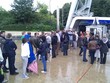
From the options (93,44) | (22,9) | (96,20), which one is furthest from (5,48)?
(22,9)

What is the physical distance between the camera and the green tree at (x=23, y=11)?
48312 millimetres

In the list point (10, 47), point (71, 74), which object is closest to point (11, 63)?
point (10, 47)

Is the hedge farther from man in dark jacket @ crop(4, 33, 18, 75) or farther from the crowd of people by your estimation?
man in dark jacket @ crop(4, 33, 18, 75)

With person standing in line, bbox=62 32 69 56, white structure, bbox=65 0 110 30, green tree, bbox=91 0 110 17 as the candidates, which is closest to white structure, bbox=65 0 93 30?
white structure, bbox=65 0 110 30

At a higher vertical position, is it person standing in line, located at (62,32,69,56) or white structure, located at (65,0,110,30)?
white structure, located at (65,0,110,30)

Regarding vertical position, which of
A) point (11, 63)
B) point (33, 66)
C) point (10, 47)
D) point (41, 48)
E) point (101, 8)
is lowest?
point (33, 66)

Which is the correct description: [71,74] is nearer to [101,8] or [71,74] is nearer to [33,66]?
[33,66]

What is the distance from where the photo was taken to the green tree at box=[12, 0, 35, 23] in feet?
159

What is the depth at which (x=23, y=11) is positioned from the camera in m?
48.2

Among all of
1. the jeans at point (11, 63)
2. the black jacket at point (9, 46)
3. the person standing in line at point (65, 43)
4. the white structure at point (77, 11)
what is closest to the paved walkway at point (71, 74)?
the jeans at point (11, 63)

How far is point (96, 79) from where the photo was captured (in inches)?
427

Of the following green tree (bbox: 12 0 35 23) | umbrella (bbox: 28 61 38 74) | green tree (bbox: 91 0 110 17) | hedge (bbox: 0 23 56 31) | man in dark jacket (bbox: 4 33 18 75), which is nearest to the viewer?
man in dark jacket (bbox: 4 33 18 75)

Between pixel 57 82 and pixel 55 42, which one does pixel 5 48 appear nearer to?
pixel 57 82

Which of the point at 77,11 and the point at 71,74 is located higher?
the point at 77,11
